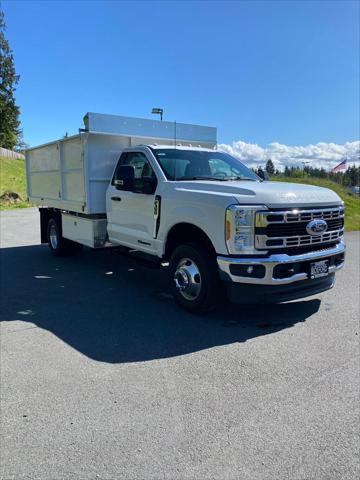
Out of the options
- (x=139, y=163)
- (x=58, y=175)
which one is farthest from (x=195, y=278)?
(x=58, y=175)

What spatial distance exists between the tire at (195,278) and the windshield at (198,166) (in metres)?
1.23

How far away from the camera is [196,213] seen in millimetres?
5211

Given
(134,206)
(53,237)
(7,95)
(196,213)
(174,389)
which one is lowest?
(174,389)

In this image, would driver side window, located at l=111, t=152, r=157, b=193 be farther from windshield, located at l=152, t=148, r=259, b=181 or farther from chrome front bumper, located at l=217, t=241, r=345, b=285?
chrome front bumper, located at l=217, t=241, r=345, b=285

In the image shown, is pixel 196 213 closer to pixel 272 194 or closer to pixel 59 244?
pixel 272 194

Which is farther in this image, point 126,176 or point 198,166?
point 198,166

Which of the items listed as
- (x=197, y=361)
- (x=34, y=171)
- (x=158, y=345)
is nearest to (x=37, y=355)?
(x=158, y=345)

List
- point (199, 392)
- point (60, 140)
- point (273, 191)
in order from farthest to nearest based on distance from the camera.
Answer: point (60, 140)
point (273, 191)
point (199, 392)

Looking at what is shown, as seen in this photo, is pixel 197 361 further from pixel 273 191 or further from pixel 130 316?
pixel 273 191

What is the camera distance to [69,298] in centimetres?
627

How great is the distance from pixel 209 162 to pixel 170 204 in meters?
1.38

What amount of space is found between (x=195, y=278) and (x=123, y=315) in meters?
1.07

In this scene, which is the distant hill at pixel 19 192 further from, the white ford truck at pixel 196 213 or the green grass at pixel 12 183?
the white ford truck at pixel 196 213

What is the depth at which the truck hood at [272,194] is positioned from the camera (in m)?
4.67
